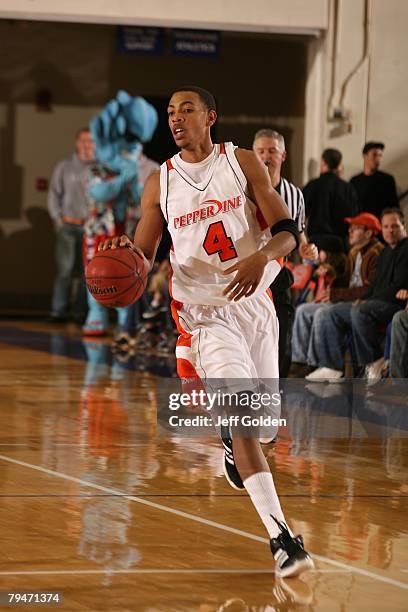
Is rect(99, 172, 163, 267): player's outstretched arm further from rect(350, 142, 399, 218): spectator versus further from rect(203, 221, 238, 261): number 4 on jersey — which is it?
rect(350, 142, 399, 218): spectator

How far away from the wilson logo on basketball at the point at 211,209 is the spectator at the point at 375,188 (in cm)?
684

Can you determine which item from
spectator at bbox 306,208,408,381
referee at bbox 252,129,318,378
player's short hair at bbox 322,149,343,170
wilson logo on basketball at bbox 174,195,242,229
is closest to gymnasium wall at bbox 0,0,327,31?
player's short hair at bbox 322,149,343,170

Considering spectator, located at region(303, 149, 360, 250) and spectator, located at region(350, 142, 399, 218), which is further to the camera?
spectator, located at region(350, 142, 399, 218)

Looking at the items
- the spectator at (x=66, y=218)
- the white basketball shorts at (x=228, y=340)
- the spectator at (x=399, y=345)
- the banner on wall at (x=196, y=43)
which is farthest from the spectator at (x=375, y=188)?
the white basketball shorts at (x=228, y=340)

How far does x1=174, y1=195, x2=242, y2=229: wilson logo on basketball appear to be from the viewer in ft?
15.7

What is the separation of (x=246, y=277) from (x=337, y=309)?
16.4 ft

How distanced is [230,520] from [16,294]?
11.8 m

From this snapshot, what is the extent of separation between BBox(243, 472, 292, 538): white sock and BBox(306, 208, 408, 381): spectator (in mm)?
4683

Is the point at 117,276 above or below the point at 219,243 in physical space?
below

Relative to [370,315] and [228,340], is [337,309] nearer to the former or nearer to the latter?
[370,315]

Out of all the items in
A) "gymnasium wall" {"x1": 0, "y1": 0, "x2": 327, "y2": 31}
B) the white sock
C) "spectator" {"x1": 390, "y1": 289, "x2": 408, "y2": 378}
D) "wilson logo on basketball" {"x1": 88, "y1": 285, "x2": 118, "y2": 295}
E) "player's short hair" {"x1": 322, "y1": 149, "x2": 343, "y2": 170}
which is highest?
"gymnasium wall" {"x1": 0, "y1": 0, "x2": 327, "y2": 31}

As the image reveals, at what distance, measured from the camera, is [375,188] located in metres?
11.6

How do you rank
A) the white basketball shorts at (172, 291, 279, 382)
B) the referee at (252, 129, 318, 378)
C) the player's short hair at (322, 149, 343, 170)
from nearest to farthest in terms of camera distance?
the white basketball shorts at (172, 291, 279, 382), the referee at (252, 129, 318, 378), the player's short hair at (322, 149, 343, 170)

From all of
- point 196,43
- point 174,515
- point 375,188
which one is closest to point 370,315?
point 375,188
